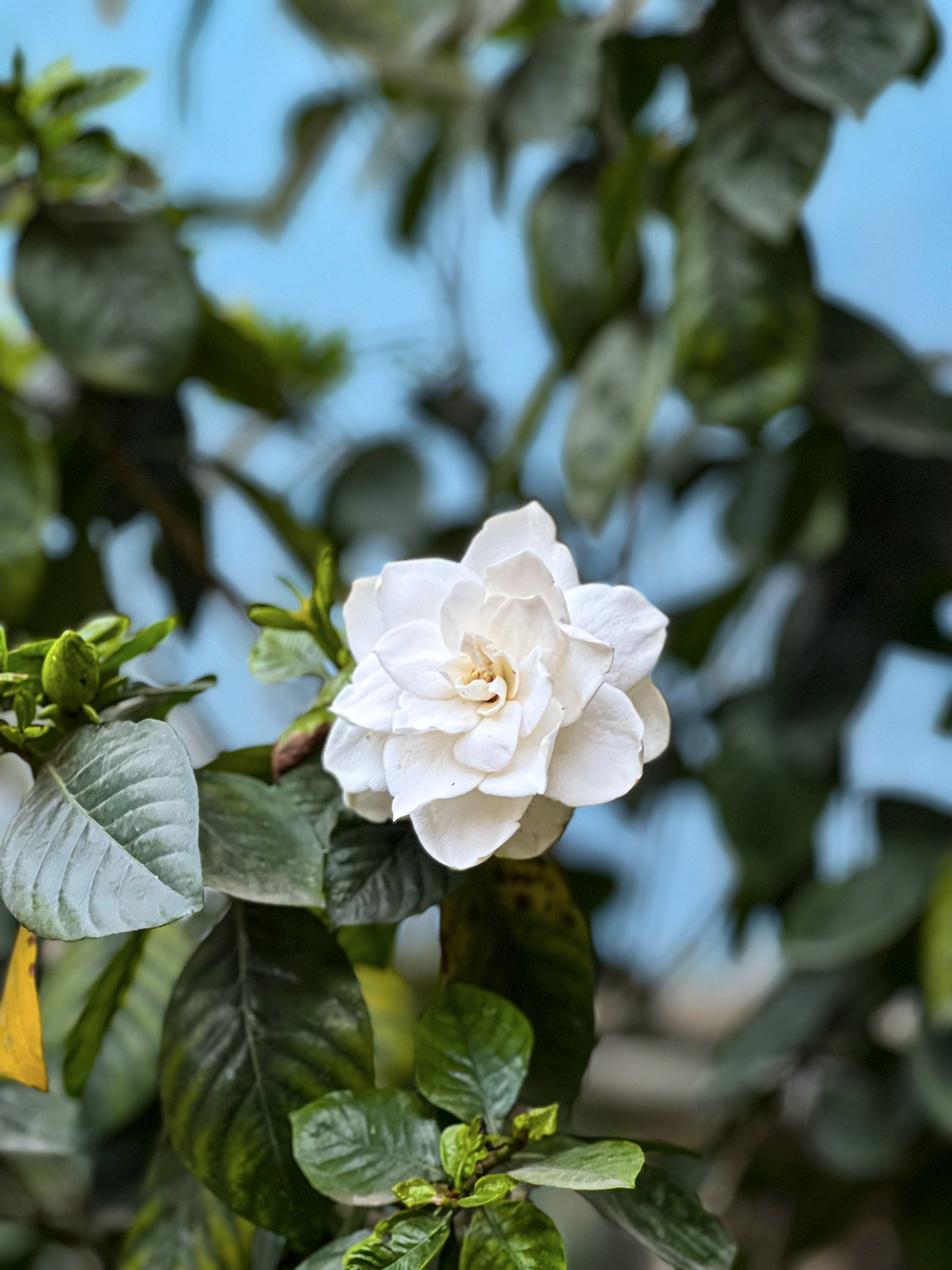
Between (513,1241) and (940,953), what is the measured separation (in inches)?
22.7

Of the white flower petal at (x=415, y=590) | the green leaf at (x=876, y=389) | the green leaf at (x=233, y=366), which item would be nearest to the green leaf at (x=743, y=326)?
the green leaf at (x=876, y=389)

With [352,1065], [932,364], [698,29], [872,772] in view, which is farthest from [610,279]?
[872,772]

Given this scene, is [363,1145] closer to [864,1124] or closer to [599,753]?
[599,753]

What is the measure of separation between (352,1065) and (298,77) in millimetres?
1689

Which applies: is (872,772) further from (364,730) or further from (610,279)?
(364,730)

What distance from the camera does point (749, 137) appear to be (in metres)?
0.72

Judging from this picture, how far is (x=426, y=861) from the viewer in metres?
0.33

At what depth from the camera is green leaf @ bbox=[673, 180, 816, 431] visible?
29.0 inches

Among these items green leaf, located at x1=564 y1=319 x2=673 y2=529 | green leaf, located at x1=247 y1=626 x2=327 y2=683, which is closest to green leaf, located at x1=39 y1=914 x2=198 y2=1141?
green leaf, located at x1=247 y1=626 x2=327 y2=683

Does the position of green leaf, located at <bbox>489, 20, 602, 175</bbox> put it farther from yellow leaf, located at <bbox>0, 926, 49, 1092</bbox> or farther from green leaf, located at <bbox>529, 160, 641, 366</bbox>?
yellow leaf, located at <bbox>0, 926, 49, 1092</bbox>

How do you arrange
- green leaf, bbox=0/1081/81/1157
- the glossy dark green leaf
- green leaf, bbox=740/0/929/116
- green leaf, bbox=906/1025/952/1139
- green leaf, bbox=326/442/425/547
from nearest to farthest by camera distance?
green leaf, bbox=0/1081/81/1157 → green leaf, bbox=740/0/929/116 → green leaf, bbox=906/1025/952/1139 → the glossy dark green leaf → green leaf, bbox=326/442/425/547

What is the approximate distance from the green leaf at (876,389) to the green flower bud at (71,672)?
708 millimetres

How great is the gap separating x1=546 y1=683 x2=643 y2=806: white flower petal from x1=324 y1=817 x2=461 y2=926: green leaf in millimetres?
61

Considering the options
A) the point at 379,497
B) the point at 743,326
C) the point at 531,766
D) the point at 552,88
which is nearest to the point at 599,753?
the point at 531,766
